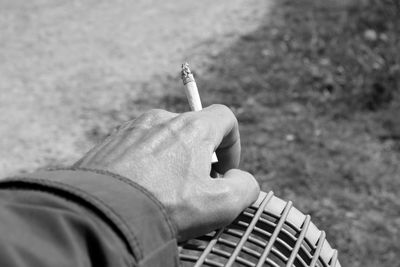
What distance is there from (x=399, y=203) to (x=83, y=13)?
4.02 metres

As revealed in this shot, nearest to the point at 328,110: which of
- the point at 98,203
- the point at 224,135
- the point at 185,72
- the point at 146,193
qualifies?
the point at 185,72

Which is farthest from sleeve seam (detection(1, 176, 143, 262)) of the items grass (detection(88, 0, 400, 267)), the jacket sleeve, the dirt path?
the dirt path

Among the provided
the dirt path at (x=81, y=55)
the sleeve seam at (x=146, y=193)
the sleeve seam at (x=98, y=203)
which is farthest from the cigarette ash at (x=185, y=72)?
the dirt path at (x=81, y=55)

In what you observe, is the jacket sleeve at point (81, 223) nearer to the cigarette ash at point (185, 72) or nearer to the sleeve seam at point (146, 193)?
the sleeve seam at point (146, 193)

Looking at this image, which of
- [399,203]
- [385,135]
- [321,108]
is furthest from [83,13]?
[399,203]

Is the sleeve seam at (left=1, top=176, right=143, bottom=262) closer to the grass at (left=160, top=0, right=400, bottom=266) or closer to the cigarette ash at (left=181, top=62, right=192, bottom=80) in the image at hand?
the cigarette ash at (left=181, top=62, right=192, bottom=80)

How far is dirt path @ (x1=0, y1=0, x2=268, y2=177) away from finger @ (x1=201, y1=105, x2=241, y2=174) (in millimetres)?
2839

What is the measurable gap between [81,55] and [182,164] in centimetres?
448

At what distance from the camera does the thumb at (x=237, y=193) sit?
1.31 meters

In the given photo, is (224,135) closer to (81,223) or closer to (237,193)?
(237,193)

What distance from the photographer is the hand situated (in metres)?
1.23

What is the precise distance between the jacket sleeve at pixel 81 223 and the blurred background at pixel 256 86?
2202 millimetres

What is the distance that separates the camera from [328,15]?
5.52m

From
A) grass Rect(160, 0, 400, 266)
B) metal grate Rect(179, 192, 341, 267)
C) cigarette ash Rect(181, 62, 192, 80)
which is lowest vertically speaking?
grass Rect(160, 0, 400, 266)
